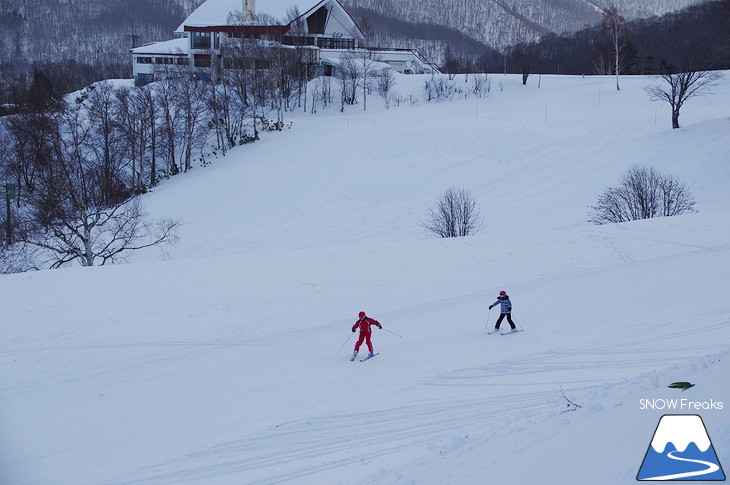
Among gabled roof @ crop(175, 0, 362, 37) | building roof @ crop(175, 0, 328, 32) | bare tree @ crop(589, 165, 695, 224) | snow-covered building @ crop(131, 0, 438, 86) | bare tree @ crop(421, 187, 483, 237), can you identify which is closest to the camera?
bare tree @ crop(589, 165, 695, 224)

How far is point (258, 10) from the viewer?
204 feet

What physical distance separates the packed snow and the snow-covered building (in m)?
31.8

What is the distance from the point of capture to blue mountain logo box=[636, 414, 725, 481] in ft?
23.1

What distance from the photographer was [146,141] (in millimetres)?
44719

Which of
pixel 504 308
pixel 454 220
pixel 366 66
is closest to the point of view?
pixel 504 308

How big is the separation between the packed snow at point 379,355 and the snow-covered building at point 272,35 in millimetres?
31782

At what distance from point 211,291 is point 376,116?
35.9 meters

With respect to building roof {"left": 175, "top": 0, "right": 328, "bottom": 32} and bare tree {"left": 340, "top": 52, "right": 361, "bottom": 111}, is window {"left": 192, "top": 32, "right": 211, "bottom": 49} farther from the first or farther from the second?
bare tree {"left": 340, "top": 52, "right": 361, "bottom": 111}

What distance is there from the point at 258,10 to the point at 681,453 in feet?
204

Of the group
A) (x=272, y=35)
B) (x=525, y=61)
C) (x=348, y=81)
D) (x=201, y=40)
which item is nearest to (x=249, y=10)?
(x=201, y=40)

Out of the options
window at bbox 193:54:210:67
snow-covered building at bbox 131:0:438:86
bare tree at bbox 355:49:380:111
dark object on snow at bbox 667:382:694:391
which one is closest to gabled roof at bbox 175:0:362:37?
snow-covered building at bbox 131:0:438:86

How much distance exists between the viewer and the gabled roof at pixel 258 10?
59.3 metres

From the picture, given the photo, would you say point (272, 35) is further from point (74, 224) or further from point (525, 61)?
point (74, 224)

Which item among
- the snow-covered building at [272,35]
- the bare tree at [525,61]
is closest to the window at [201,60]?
the snow-covered building at [272,35]
